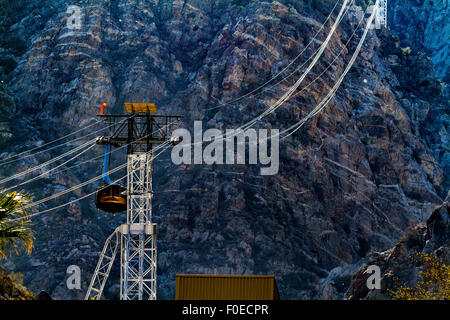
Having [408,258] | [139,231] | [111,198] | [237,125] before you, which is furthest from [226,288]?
[237,125]

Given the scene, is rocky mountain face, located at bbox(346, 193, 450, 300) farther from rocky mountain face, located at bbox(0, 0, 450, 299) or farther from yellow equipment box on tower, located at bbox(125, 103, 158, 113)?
yellow equipment box on tower, located at bbox(125, 103, 158, 113)

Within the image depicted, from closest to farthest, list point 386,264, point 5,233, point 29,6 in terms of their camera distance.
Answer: point 5,233 → point 386,264 → point 29,6

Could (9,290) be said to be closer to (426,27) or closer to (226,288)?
(226,288)

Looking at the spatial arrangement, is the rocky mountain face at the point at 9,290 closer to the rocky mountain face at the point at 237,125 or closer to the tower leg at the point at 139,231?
the tower leg at the point at 139,231

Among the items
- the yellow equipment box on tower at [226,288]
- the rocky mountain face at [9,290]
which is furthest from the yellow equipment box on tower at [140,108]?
the rocky mountain face at [9,290]

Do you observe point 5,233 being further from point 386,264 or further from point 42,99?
point 42,99

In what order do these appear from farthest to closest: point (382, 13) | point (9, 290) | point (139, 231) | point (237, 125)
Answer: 1. point (382, 13)
2. point (237, 125)
3. point (139, 231)
4. point (9, 290)
